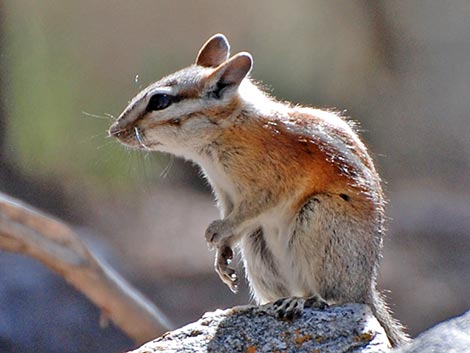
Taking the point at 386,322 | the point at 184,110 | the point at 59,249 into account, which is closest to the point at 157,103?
the point at 184,110

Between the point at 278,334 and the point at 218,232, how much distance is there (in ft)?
1.93

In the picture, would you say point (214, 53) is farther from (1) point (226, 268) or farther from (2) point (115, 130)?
(1) point (226, 268)

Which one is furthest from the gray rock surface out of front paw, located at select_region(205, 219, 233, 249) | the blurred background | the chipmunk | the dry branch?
the blurred background

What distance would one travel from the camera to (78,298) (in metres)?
6.71

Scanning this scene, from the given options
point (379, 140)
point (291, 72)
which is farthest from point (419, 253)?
point (291, 72)

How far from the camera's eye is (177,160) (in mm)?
7570

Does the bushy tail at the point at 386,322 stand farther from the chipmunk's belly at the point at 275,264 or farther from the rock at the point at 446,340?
the rock at the point at 446,340

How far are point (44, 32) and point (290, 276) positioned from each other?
171 inches

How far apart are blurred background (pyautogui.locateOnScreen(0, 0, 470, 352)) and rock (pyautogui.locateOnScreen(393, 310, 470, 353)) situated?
13.4 ft

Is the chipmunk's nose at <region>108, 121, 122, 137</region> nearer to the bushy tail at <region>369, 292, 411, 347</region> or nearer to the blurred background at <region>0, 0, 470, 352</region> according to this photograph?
the bushy tail at <region>369, 292, 411, 347</region>

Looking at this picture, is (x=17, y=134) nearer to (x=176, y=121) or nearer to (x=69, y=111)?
(x=69, y=111)

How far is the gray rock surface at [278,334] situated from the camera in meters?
3.14

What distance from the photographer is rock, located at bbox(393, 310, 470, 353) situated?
257 centimetres

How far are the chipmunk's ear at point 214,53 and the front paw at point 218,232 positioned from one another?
74 cm
